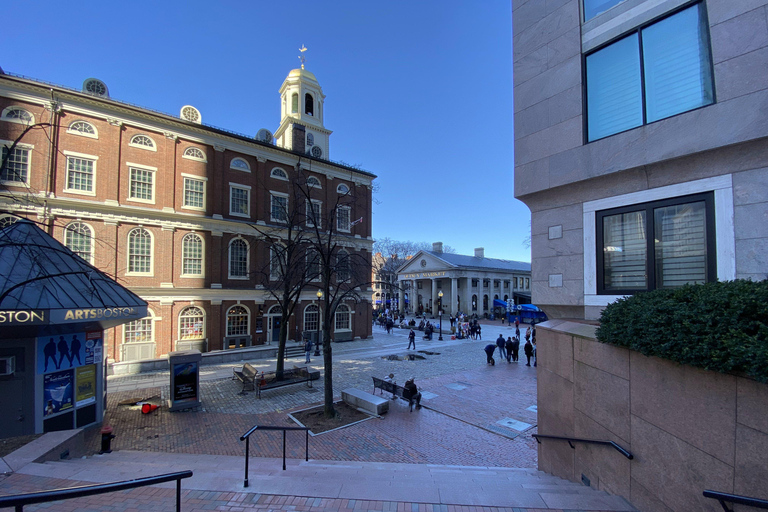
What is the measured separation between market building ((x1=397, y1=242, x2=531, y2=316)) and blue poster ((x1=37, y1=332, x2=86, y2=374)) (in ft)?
148

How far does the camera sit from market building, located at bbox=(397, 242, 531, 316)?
54.2 metres

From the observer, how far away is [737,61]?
15.4 feet

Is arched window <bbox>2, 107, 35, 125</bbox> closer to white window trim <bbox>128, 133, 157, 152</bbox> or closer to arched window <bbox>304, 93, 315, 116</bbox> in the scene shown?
white window trim <bbox>128, 133, 157, 152</bbox>

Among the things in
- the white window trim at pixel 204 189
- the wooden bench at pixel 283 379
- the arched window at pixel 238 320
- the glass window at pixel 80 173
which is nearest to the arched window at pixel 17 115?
the glass window at pixel 80 173

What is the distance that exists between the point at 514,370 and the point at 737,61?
16.6 metres

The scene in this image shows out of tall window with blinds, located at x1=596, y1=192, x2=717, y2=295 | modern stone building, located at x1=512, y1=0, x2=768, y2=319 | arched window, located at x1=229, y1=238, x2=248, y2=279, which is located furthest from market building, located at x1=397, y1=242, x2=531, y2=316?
tall window with blinds, located at x1=596, y1=192, x2=717, y2=295

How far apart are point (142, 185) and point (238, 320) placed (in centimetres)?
1056

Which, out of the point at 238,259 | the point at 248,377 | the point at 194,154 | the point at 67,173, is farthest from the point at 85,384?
the point at 194,154

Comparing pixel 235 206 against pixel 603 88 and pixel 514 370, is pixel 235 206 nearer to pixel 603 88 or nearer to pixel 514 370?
pixel 514 370

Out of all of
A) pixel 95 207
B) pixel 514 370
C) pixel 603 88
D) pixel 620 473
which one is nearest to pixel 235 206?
pixel 95 207

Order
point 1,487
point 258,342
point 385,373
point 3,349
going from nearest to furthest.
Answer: point 1,487, point 3,349, point 385,373, point 258,342

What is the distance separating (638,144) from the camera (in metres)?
5.70

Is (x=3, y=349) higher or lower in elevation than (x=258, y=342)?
higher

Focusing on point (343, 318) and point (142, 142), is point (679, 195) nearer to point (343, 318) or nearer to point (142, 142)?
point (142, 142)
